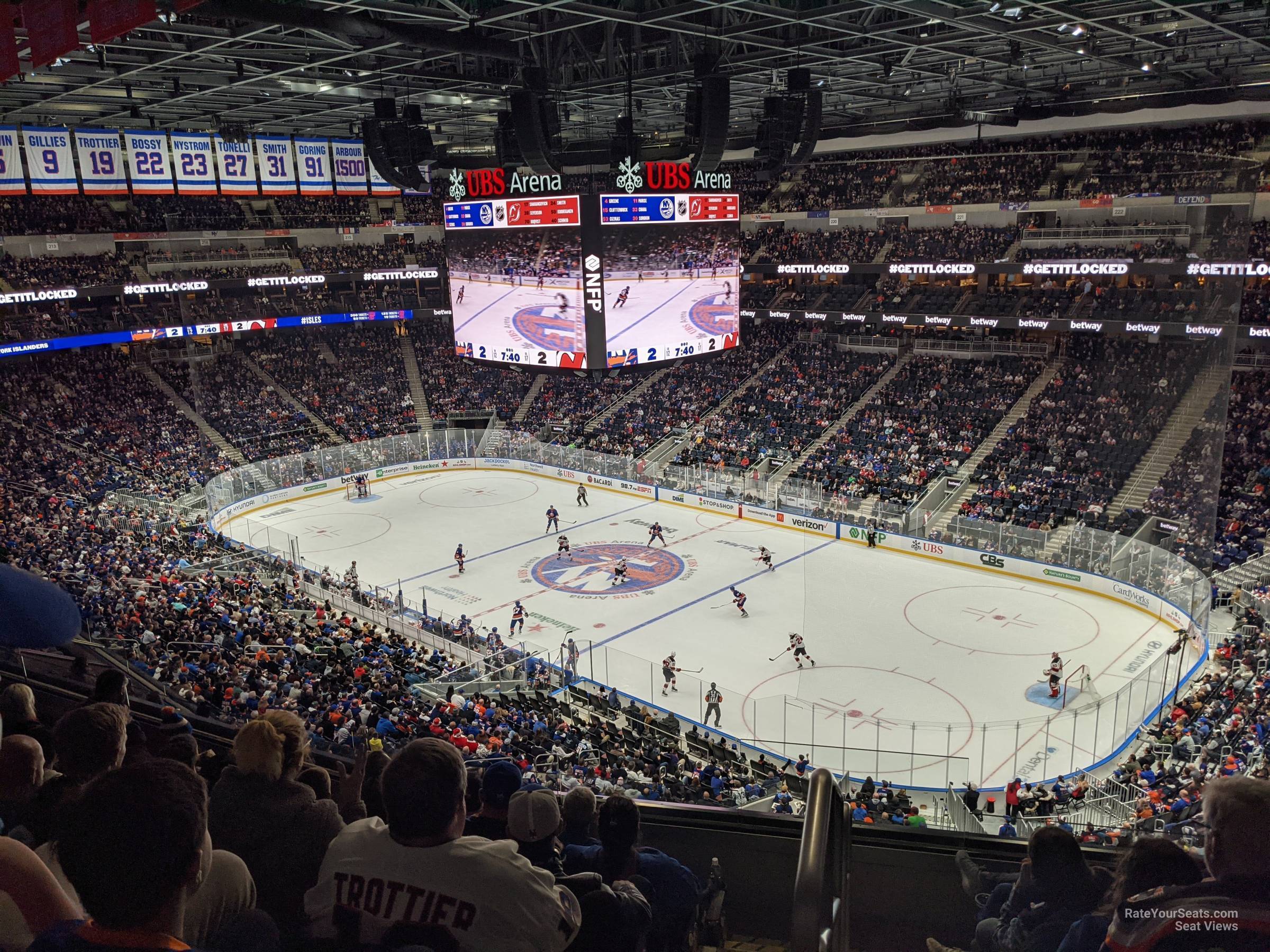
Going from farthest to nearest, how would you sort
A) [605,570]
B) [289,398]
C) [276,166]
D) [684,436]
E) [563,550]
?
1. [289,398]
2. [684,436]
3. [276,166]
4. [563,550]
5. [605,570]

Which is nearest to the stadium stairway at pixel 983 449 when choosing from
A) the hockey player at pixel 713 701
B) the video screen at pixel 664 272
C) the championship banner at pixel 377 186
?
the video screen at pixel 664 272

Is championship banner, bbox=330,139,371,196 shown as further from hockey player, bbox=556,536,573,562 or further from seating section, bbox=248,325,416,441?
hockey player, bbox=556,536,573,562

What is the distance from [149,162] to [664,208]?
20.3 metres

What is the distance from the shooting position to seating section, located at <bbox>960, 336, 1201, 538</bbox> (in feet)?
85.1

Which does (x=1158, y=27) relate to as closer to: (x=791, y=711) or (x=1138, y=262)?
(x=1138, y=262)

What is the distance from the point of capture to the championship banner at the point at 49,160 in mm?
29391

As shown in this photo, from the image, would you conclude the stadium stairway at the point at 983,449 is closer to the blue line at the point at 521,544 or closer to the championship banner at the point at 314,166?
the blue line at the point at 521,544

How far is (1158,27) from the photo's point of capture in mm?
20766

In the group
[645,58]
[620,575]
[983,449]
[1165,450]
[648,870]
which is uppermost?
[645,58]

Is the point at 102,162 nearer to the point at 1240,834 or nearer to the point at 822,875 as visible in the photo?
the point at 822,875

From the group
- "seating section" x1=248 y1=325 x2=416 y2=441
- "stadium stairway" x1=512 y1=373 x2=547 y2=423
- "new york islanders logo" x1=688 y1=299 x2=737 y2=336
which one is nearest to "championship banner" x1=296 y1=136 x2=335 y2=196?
"seating section" x1=248 y1=325 x2=416 y2=441

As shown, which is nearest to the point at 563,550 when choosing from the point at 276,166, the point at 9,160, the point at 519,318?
the point at 519,318

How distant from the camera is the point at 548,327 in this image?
20.2 meters

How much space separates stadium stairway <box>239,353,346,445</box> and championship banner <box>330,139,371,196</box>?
13.0m
